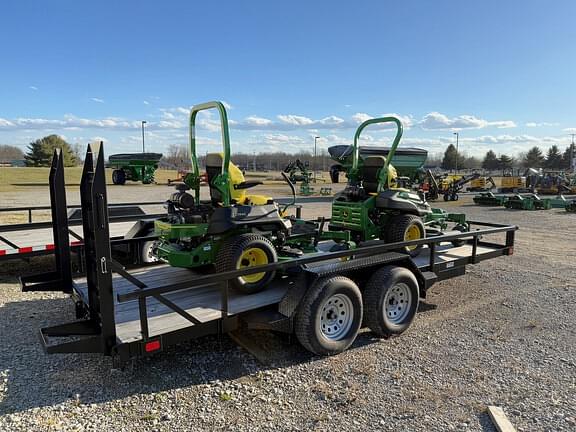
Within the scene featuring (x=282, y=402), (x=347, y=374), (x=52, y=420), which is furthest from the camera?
(x=347, y=374)

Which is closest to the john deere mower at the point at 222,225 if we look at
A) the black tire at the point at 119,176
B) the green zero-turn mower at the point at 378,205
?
the green zero-turn mower at the point at 378,205

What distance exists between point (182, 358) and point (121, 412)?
936 millimetres

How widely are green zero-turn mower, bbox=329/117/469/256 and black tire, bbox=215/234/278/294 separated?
2110 mm

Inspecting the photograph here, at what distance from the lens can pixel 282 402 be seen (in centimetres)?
337

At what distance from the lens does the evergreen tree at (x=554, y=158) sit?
245 ft

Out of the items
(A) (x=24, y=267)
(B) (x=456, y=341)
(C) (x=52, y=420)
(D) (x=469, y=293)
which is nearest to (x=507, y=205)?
(D) (x=469, y=293)

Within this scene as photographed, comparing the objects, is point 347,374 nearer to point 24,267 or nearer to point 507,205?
point 24,267

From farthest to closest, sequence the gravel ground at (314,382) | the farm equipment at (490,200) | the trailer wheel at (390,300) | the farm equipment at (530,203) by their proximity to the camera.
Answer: the farm equipment at (490,200), the farm equipment at (530,203), the trailer wheel at (390,300), the gravel ground at (314,382)

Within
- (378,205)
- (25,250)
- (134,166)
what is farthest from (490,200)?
(134,166)

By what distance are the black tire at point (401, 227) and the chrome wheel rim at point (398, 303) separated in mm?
1175

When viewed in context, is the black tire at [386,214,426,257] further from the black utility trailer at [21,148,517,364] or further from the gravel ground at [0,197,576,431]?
the gravel ground at [0,197,576,431]

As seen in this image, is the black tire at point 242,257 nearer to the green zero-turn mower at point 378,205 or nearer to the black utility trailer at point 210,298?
the black utility trailer at point 210,298

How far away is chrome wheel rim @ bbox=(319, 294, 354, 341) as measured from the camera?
4148 mm

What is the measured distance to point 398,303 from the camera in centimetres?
478
